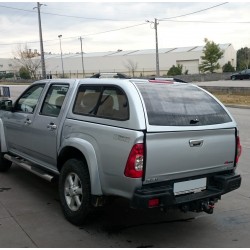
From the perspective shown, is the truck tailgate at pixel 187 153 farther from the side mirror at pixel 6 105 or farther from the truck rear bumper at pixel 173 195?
the side mirror at pixel 6 105

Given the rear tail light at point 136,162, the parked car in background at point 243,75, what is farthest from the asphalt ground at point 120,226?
the parked car in background at point 243,75

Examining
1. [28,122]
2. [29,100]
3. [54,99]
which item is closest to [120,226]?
[54,99]

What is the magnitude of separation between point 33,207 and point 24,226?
2.12 ft

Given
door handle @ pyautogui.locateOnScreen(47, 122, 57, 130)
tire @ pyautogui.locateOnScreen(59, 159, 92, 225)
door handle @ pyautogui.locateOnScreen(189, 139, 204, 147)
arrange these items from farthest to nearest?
door handle @ pyautogui.locateOnScreen(47, 122, 57, 130) → tire @ pyautogui.locateOnScreen(59, 159, 92, 225) → door handle @ pyautogui.locateOnScreen(189, 139, 204, 147)

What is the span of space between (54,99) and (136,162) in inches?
78.3

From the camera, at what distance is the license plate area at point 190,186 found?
394cm

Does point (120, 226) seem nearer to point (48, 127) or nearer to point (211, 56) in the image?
point (48, 127)

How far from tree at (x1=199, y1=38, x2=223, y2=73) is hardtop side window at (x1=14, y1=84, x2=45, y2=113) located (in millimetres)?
60588

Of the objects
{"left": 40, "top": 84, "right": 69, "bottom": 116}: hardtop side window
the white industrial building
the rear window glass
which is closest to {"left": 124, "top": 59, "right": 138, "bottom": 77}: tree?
the white industrial building

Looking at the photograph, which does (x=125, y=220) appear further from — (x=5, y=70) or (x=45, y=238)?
(x=5, y=70)

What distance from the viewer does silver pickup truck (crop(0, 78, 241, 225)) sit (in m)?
3.73

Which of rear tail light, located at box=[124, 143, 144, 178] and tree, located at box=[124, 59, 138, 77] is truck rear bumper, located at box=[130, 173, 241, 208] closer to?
rear tail light, located at box=[124, 143, 144, 178]

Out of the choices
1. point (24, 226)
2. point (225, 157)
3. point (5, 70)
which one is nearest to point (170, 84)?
point (225, 157)

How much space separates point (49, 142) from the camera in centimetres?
496
